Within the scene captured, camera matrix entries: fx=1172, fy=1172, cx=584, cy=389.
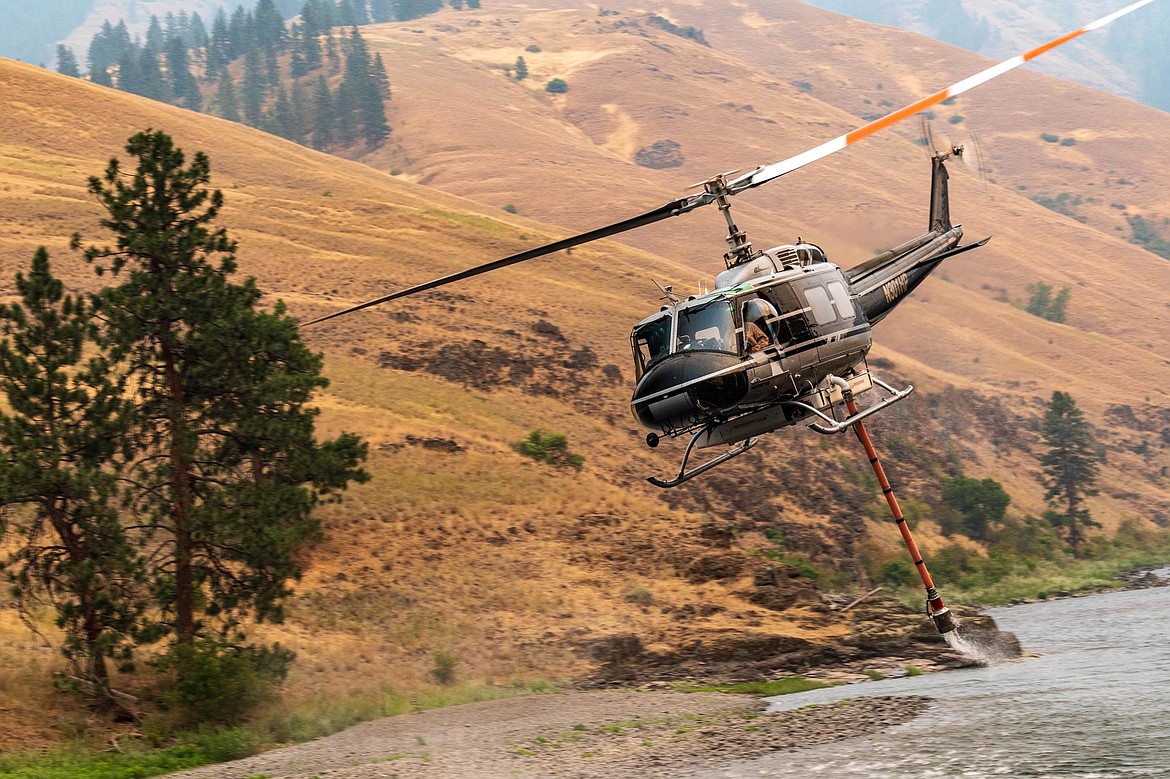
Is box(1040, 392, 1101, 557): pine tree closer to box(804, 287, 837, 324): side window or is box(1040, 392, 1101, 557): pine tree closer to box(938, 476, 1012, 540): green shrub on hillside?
box(938, 476, 1012, 540): green shrub on hillside

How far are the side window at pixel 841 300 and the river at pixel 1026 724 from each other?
8.22 metres

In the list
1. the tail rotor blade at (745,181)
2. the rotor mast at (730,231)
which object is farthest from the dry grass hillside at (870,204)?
the tail rotor blade at (745,181)

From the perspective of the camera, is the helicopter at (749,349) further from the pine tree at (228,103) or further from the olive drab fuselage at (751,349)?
the pine tree at (228,103)

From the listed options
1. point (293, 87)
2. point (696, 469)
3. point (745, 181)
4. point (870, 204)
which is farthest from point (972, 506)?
point (293, 87)

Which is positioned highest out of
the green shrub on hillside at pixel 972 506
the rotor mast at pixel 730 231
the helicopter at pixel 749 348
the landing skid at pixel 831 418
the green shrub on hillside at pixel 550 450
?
the rotor mast at pixel 730 231

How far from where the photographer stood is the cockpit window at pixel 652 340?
22031 millimetres

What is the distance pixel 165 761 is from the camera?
23.1m

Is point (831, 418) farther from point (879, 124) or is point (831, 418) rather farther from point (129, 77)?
point (129, 77)

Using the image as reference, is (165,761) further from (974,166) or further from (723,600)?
(974,166)

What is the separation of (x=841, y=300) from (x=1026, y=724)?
887 centimetres

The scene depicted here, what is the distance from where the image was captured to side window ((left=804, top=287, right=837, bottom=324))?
917 inches

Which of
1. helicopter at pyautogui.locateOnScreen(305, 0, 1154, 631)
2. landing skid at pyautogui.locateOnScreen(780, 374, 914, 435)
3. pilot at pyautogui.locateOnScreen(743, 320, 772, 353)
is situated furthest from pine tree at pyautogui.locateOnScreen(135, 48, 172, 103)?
landing skid at pyautogui.locateOnScreen(780, 374, 914, 435)

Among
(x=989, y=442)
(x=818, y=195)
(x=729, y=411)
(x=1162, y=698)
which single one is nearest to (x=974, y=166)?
(x=729, y=411)

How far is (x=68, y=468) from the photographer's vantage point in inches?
976
